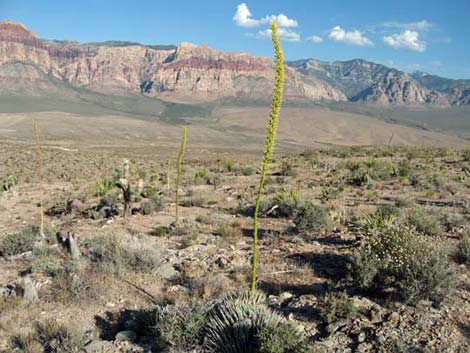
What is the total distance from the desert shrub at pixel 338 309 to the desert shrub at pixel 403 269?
0.69 m

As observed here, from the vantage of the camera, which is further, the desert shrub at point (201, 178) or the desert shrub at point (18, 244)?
the desert shrub at point (201, 178)

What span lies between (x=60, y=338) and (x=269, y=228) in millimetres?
5750

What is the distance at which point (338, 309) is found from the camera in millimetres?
→ 5504

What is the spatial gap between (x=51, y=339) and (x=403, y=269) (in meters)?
4.74

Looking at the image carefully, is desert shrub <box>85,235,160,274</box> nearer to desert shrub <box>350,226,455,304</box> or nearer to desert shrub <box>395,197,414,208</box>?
desert shrub <box>350,226,455,304</box>

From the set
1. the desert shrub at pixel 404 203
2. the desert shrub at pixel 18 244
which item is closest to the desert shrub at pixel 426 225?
the desert shrub at pixel 404 203

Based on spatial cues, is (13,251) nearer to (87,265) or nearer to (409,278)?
(87,265)

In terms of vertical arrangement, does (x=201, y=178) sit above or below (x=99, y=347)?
below

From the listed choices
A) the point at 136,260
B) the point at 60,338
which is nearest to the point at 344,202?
the point at 136,260

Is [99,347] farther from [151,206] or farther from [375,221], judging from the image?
[151,206]

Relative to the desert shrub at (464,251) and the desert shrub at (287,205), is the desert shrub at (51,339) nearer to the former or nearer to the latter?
the desert shrub at (464,251)

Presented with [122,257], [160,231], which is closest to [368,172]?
[160,231]

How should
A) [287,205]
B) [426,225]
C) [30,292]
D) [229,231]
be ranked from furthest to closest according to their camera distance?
[287,205], [229,231], [426,225], [30,292]

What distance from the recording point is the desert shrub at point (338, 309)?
5402mm
